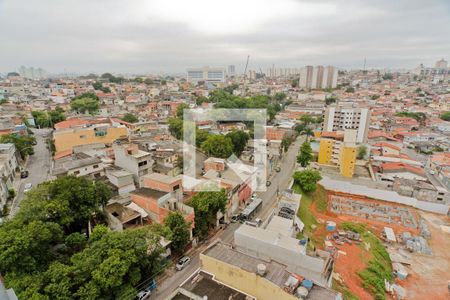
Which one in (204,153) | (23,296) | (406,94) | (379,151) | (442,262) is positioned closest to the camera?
(23,296)

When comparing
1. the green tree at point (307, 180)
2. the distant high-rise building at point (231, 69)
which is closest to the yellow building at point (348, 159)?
the green tree at point (307, 180)

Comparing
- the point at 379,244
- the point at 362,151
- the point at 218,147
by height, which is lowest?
the point at 379,244

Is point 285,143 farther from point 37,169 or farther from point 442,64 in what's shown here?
point 442,64

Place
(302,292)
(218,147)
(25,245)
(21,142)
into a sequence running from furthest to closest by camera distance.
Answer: (21,142) → (218,147) → (25,245) → (302,292)

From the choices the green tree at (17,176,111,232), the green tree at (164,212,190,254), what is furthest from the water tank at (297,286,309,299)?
the green tree at (17,176,111,232)

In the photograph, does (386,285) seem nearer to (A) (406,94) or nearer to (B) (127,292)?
(B) (127,292)

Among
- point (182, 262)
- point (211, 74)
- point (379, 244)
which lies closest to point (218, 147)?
point (182, 262)

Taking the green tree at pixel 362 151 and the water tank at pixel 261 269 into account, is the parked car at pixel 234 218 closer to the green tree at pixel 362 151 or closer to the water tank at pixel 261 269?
the water tank at pixel 261 269

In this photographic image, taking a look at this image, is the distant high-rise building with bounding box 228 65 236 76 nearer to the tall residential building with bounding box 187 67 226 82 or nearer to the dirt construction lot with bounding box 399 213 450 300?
the tall residential building with bounding box 187 67 226 82

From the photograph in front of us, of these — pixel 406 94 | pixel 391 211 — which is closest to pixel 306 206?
pixel 391 211
